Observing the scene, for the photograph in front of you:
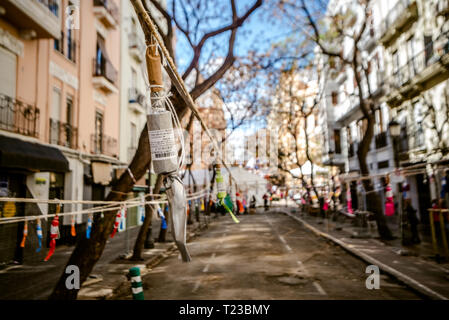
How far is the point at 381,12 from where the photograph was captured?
23484 mm

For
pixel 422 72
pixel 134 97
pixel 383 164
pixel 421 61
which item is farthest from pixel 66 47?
pixel 383 164

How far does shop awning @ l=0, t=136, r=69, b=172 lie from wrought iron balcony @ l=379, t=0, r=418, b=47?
19741mm

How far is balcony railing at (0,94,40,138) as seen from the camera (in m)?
10.4

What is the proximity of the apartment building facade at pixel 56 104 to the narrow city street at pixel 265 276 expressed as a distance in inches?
121

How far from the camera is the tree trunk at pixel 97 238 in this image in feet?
19.6

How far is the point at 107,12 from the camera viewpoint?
1792 centimetres

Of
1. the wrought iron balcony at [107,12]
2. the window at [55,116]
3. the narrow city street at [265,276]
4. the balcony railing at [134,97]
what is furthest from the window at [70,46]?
the narrow city street at [265,276]

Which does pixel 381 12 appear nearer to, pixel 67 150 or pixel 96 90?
pixel 96 90

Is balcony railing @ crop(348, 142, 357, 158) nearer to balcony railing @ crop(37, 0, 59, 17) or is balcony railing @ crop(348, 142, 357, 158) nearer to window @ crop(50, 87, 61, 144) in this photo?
window @ crop(50, 87, 61, 144)

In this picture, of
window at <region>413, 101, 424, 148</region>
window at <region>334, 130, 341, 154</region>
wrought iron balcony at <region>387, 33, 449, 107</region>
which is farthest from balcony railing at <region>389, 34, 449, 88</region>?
window at <region>334, 130, 341, 154</region>

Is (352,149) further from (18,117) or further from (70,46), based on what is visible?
(18,117)

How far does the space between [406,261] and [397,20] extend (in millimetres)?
15964

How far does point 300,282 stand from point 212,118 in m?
21.5
